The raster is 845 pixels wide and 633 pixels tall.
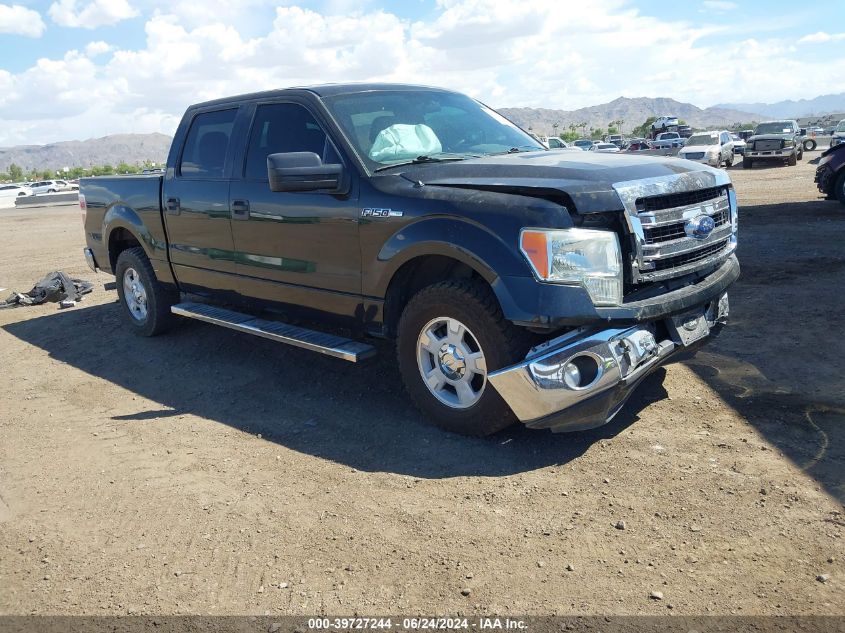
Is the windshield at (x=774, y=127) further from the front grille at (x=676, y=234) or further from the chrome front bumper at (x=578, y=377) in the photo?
the chrome front bumper at (x=578, y=377)

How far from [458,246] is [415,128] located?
54.4 inches

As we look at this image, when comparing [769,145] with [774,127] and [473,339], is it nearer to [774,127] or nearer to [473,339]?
[774,127]

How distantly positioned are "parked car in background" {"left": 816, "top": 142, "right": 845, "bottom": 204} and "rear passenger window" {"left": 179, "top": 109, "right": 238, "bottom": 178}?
437 inches

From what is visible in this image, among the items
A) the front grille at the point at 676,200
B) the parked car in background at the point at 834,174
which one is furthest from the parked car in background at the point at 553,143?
the parked car in background at the point at 834,174

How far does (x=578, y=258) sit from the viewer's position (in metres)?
3.75

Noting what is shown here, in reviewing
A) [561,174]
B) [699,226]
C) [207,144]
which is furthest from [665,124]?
[561,174]

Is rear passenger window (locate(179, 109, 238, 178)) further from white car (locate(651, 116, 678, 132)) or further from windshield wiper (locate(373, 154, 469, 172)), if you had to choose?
white car (locate(651, 116, 678, 132))

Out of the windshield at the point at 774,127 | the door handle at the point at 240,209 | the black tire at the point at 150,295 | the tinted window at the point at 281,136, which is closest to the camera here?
the tinted window at the point at 281,136

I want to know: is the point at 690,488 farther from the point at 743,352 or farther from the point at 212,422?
the point at 212,422

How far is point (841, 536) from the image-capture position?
3119mm

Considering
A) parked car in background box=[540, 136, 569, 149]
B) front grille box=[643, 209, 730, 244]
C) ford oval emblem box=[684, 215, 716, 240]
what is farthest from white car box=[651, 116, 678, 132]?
front grille box=[643, 209, 730, 244]

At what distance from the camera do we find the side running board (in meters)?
4.69

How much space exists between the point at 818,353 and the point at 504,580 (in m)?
3.48

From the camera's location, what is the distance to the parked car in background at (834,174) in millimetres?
12734
